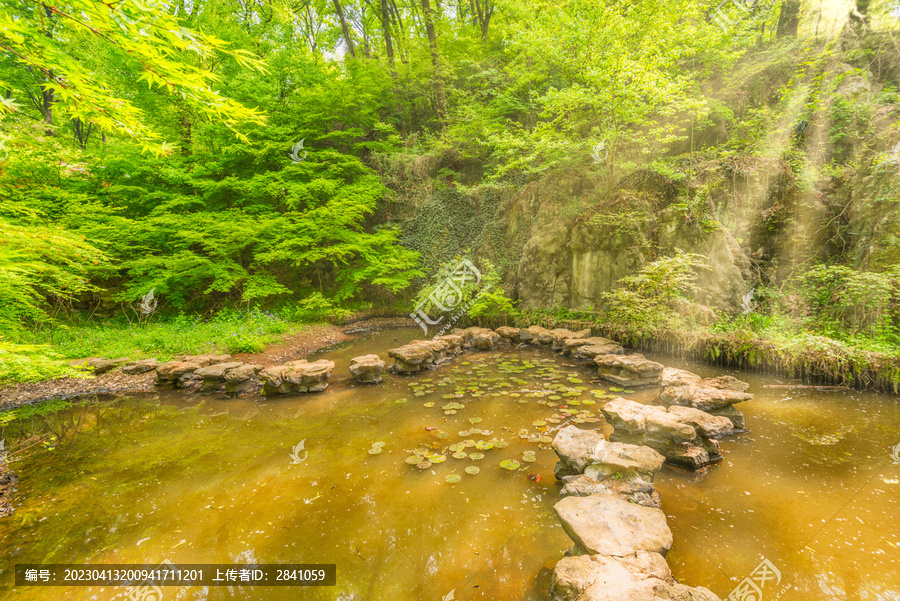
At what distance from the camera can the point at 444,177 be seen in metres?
12.7

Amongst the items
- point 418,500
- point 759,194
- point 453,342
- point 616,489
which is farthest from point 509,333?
point 759,194

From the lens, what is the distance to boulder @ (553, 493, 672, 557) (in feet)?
6.74

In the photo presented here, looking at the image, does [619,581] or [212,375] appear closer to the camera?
[619,581]

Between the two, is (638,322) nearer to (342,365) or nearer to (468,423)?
(468,423)

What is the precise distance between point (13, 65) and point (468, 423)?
17.5m

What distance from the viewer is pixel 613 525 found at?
87.6 inches

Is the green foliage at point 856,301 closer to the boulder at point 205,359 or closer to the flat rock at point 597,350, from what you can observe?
the flat rock at point 597,350

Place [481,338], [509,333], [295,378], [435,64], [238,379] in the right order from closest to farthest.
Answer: [295,378] → [238,379] → [481,338] → [509,333] → [435,64]

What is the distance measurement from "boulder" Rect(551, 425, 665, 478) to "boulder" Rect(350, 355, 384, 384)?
12.4ft

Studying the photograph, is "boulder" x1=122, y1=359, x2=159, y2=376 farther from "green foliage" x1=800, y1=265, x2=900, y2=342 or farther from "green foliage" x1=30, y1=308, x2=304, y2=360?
"green foliage" x1=800, y1=265, x2=900, y2=342

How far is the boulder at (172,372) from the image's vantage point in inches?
238

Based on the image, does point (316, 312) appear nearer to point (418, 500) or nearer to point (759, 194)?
point (418, 500)

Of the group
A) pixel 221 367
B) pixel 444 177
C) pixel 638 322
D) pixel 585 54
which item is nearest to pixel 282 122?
pixel 444 177

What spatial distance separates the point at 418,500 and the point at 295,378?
142 inches
